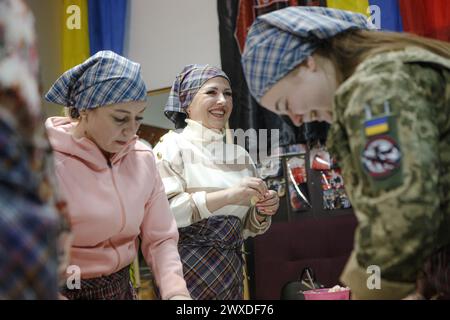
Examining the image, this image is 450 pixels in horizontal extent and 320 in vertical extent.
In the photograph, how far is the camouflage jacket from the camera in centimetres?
60

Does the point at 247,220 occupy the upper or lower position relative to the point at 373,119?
lower

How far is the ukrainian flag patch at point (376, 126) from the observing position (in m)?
0.62

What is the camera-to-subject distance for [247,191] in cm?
143

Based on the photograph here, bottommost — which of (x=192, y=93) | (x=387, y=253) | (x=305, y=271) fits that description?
(x=305, y=271)

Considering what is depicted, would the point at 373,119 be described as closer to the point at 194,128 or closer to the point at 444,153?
the point at 444,153

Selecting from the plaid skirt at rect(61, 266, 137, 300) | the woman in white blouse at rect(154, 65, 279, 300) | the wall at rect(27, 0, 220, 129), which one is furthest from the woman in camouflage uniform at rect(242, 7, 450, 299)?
the wall at rect(27, 0, 220, 129)

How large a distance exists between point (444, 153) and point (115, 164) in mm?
721

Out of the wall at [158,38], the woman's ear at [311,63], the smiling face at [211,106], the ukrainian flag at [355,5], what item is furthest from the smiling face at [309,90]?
the wall at [158,38]

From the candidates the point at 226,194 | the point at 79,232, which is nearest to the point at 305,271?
the point at 226,194

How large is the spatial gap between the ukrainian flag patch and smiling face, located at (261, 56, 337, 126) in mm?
164

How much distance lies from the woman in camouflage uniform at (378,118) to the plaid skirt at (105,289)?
20.7 inches

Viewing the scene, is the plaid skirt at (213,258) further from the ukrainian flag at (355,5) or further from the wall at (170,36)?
the wall at (170,36)

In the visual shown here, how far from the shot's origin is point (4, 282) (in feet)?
1.38

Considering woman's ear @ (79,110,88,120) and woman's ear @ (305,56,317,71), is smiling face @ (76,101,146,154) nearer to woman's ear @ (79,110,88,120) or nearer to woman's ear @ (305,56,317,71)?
woman's ear @ (79,110,88,120)
